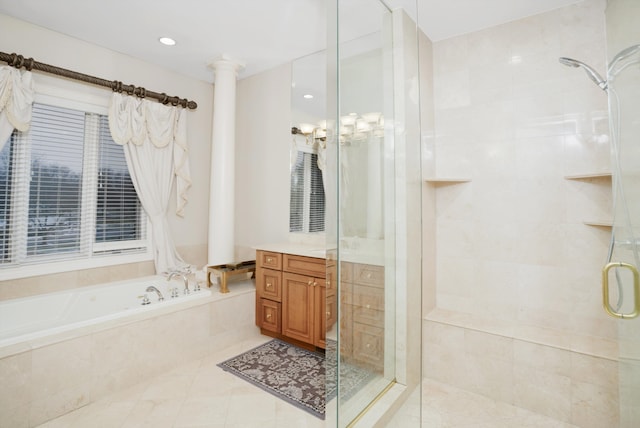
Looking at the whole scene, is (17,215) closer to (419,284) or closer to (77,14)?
(77,14)

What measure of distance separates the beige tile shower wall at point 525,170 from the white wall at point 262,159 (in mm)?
1448

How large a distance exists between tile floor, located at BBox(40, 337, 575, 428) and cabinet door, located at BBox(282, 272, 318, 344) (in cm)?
57

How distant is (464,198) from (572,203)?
2.16 ft

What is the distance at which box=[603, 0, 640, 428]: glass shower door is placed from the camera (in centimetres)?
125

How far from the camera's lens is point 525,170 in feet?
7.28

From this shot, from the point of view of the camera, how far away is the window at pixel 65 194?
2.43m

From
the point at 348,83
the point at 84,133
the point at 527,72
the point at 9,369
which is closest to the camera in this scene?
the point at 348,83

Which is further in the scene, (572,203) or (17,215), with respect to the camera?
(17,215)

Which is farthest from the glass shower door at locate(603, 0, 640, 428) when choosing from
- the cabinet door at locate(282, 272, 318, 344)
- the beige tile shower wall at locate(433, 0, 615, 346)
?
the cabinet door at locate(282, 272, 318, 344)

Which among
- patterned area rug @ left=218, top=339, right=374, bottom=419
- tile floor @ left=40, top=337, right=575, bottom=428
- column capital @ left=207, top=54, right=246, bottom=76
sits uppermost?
column capital @ left=207, top=54, right=246, bottom=76

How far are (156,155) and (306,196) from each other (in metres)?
1.56

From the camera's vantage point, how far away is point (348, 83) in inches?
53.7

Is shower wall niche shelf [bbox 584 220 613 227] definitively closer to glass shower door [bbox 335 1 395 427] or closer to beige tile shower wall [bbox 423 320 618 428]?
beige tile shower wall [bbox 423 320 618 428]

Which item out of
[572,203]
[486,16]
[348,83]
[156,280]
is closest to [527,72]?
[486,16]
